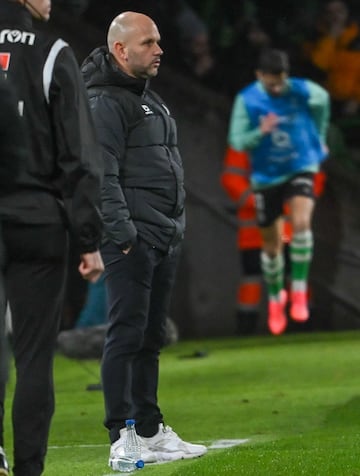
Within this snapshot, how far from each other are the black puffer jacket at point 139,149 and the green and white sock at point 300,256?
6.95 m

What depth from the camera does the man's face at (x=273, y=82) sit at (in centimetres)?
1405

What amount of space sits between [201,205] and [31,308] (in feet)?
37.0

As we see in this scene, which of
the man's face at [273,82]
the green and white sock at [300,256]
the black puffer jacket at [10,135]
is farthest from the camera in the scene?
the green and white sock at [300,256]

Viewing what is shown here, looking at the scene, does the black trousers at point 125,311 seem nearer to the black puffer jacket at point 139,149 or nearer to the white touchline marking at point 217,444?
the black puffer jacket at point 139,149

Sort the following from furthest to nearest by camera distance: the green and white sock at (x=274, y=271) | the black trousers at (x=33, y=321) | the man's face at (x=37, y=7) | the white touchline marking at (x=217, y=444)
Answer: the green and white sock at (x=274, y=271) → the white touchline marking at (x=217, y=444) → the man's face at (x=37, y=7) → the black trousers at (x=33, y=321)

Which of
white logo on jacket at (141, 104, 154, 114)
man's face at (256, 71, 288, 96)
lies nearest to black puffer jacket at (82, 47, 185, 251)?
white logo on jacket at (141, 104, 154, 114)

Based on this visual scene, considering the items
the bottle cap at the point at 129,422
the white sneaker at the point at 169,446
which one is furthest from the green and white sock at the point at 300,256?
the bottle cap at the point at 129,422

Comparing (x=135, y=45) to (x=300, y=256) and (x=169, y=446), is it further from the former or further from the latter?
(x=300, y=256)

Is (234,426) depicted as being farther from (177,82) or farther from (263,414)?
(177,82)

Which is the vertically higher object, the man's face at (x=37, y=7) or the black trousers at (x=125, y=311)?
the man's face at (x=37, y=7)

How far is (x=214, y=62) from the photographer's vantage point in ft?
58.1

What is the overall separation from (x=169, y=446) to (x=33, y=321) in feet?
6.53

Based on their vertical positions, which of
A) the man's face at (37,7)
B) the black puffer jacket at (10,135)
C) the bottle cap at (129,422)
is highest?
the man's face at (37,7)

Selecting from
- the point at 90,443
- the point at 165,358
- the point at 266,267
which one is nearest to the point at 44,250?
the point at 90,443
